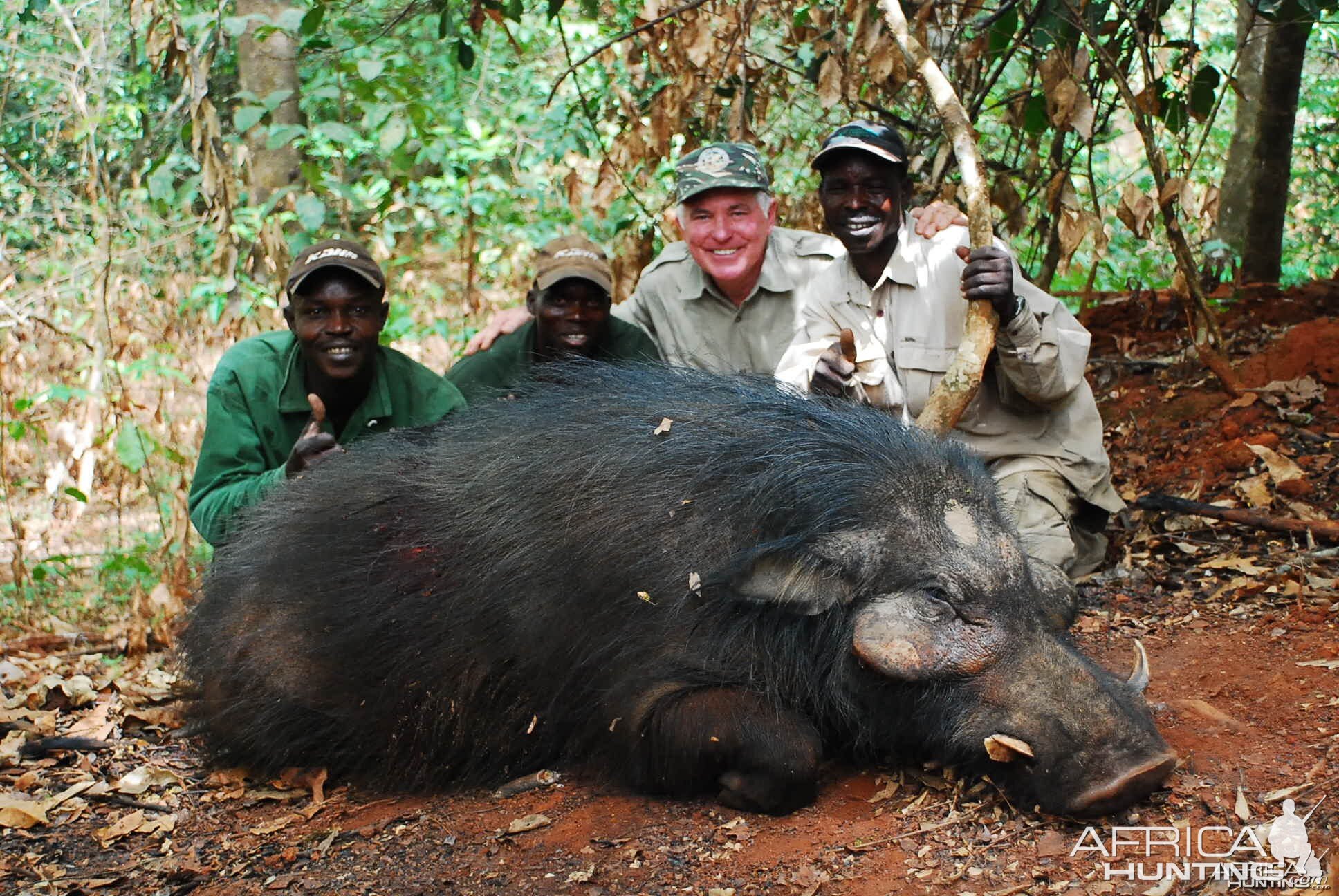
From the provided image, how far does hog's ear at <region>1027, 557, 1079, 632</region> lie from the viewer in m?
3.43

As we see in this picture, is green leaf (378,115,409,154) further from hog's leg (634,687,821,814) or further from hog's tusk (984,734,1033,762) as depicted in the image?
hog's tusk (984,734,1033,762)

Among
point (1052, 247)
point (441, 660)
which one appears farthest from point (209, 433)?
point (1052, 247)

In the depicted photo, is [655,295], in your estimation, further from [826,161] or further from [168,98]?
[168,98]

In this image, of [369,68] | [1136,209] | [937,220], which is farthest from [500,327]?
[1136,209]

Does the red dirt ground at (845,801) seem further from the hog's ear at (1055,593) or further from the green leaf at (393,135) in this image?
the green leaf at (393,135)

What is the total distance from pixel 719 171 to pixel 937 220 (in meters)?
1.07

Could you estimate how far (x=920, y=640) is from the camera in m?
3.15

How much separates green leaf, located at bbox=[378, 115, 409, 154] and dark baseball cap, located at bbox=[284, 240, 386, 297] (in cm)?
162

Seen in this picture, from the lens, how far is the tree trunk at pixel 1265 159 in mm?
6656

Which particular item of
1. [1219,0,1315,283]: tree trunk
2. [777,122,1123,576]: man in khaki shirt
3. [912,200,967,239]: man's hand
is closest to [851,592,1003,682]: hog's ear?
[777,122,1123,576]: man in khaki shirt

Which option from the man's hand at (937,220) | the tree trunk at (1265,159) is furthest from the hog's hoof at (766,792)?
the tree trunk at (1265,159)

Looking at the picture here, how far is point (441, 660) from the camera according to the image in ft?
12.2

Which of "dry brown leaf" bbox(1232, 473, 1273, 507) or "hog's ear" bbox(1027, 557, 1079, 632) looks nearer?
"hog's ear" bbox(1027, 557, 1079, 632)

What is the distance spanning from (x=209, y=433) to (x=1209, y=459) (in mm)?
4356
